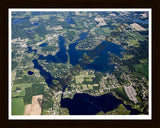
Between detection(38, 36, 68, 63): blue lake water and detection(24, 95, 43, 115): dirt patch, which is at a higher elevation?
detection(38, 36, 68, 63): blue lake water

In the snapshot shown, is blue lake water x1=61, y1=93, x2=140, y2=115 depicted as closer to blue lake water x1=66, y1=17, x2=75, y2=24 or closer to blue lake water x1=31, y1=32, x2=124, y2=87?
blue lake water x1=31, y1=32, x2=124, y2=87

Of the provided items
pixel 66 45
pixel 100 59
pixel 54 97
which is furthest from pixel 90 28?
pixel 54 97

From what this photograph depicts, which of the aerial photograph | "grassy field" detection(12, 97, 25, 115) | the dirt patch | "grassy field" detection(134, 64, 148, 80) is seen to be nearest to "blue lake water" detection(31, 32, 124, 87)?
the aerial photograph

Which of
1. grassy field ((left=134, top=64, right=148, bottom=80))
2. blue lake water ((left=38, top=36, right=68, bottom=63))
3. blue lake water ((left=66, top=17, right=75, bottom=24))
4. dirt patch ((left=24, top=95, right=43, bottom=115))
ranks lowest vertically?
dirt patch ((left=24, top=95, right=43, bottom=115))

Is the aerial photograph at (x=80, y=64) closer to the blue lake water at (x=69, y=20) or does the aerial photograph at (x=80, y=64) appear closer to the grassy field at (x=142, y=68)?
the grassy field at (x=142, y=68)

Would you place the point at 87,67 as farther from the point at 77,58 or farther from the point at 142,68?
the point at 142,68

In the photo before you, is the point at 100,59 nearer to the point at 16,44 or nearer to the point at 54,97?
the point at 54,97

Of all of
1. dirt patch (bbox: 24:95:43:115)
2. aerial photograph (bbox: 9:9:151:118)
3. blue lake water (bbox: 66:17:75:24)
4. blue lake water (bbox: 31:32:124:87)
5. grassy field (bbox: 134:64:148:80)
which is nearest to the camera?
dirt patch (bbox: 24:95:43:115)
